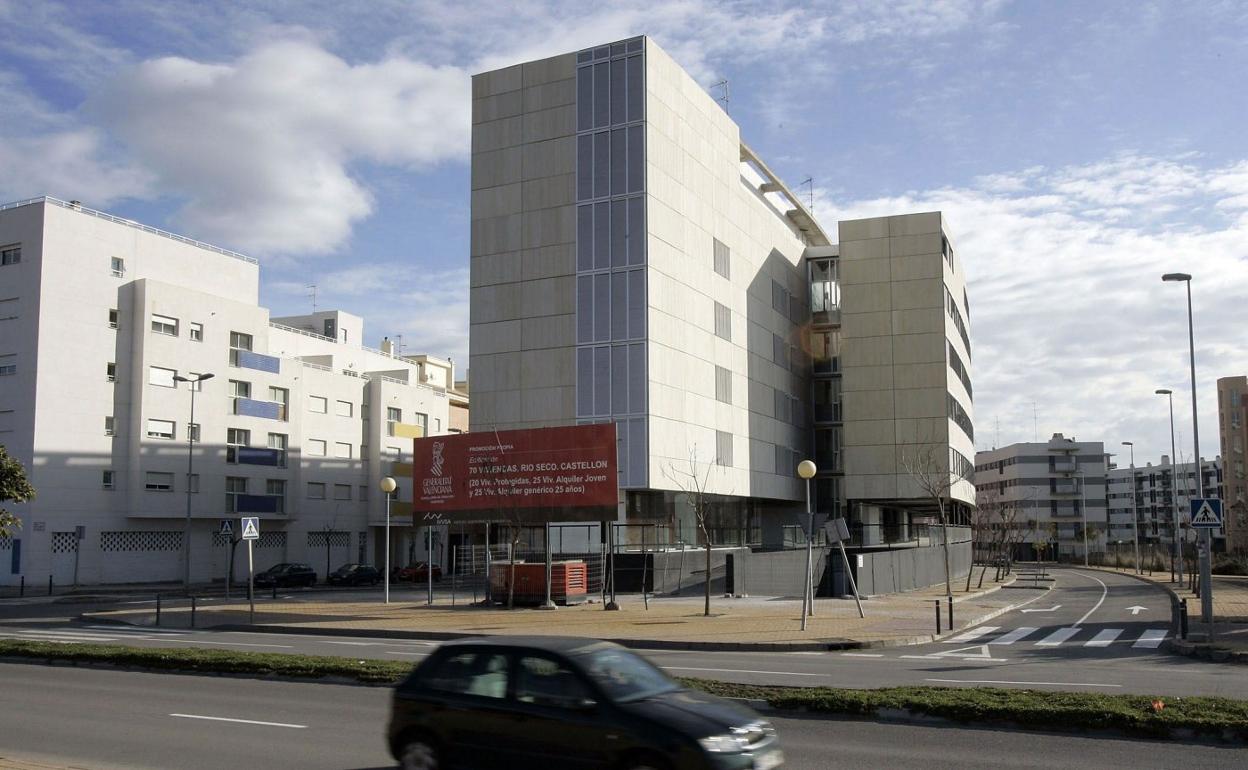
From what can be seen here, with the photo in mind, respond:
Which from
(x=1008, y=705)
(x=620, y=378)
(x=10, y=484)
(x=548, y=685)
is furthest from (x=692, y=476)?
(x=548, y=685)

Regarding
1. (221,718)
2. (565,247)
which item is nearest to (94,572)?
(565,247)

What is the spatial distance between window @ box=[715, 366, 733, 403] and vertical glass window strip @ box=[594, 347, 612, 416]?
7.48 m

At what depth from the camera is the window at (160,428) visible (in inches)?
2211

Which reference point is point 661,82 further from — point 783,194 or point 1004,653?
point 1004,653

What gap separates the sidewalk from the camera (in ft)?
79.5

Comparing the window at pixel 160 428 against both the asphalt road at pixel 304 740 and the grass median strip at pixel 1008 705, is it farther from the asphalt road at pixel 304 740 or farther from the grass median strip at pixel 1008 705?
the asphalt road at pixel 304 740

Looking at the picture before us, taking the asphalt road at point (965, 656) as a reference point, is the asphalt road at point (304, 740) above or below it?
above

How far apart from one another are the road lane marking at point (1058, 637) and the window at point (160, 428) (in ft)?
149

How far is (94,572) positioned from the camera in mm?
53031

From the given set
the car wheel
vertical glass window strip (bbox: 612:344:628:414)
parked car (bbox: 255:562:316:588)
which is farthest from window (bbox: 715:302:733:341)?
the car wheel

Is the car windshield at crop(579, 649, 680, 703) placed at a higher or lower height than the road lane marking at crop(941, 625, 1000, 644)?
higher

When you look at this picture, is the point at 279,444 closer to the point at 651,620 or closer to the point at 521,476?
the point at 521,476

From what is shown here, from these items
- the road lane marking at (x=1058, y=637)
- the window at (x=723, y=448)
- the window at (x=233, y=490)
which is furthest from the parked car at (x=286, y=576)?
the road lane marking at (x=1058, y=637)

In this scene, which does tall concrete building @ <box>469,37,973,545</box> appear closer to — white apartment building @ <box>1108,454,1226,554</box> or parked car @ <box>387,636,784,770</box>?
parked car @ <box>387,636,784,770</box>
